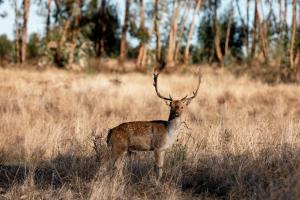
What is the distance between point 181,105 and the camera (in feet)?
24.3

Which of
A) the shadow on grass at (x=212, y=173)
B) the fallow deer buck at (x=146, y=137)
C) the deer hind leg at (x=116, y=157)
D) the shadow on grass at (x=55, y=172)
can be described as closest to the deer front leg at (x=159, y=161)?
the fallow deer buck at (x=146, y=137)

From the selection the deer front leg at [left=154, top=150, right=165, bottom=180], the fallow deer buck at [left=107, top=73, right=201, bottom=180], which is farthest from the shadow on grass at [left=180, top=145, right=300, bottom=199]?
the fallow deer buck at [left=107, top=73, right=201, bottom=180]

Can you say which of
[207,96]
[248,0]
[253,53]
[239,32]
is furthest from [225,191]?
[239,32]

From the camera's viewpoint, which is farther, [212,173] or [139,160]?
[139,160]

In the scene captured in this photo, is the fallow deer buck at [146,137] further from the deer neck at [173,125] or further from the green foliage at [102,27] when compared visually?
the green foliage at [102,27]

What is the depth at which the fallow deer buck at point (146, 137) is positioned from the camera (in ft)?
23.0

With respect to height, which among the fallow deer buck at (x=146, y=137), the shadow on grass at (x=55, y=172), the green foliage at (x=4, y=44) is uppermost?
the green foliage at (x=4, y=44)

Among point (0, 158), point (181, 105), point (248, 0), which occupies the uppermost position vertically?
point (248, 0)

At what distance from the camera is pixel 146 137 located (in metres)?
7.15

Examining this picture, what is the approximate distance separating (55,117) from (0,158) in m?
4.55

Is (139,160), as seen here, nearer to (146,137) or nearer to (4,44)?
(146,137)

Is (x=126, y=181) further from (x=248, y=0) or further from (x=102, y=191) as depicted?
(x=248, y=0)

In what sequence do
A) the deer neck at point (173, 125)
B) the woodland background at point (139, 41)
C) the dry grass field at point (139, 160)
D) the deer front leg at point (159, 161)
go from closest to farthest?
the dry grass field at point (139, 160) → the deer front leg at point (159, 161) → the deer neck at point (173, 125) → the woodland background at point (139, 41)

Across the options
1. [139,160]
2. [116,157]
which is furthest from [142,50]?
[116,157]
